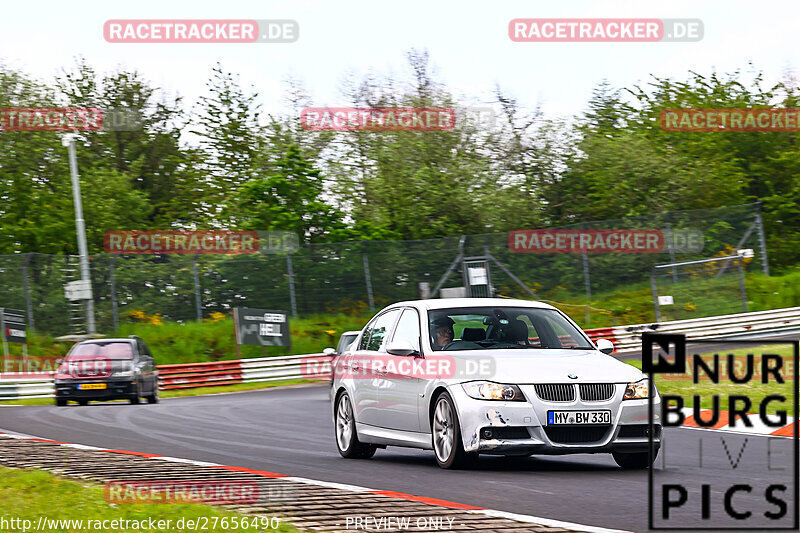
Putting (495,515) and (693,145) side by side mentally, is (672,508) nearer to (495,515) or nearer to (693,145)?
(495,515)

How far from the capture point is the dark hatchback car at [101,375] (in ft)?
77.6

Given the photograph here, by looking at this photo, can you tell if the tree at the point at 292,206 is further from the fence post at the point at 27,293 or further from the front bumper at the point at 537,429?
the front bumper at the point at 537,429

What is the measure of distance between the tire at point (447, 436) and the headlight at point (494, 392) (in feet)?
0.83

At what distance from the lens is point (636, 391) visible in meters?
10.2

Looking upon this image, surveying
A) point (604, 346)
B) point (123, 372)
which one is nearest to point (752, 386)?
point (604, 346)

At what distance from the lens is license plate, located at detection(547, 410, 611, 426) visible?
32.8 feet

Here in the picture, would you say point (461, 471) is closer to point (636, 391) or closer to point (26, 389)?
point (636, 391)

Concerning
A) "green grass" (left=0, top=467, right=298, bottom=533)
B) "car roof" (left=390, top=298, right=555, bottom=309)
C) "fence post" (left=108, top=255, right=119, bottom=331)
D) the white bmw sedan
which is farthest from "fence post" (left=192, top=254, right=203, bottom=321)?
"green grass" (left=0, top=467, right=298, bottom=533)

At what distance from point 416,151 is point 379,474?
3692 centimetres

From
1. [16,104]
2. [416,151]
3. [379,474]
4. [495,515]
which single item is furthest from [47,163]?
[495,515]

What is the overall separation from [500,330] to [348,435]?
2221 millimetres

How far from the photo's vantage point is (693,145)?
47.6 m

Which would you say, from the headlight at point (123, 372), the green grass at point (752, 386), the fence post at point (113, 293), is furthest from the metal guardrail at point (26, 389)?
the green grass at point (752, 386)

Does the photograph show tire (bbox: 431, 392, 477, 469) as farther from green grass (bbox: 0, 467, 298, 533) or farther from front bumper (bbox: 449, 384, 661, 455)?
green grass (bbox: 0, 467, 298, 533)
